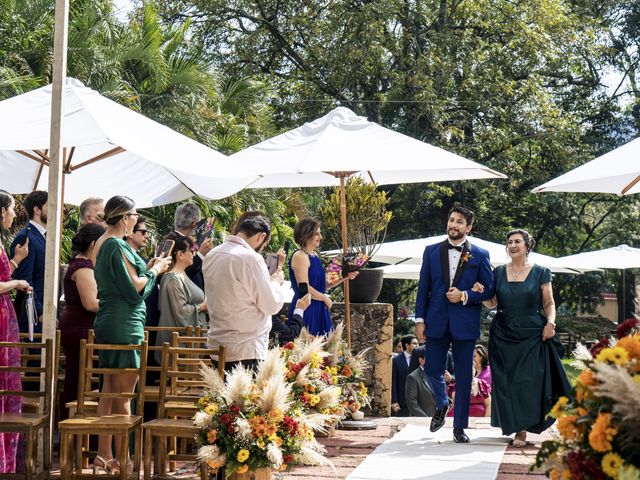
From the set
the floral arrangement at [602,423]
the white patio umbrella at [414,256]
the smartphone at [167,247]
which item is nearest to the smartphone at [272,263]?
the smartphone at [167,247]

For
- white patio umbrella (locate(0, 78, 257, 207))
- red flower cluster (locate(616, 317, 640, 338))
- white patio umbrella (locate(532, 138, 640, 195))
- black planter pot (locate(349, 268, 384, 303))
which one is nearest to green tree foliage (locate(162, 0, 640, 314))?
black planter pot (locate(349, 268, 384, 303))

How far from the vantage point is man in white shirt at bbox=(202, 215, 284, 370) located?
20.4ft

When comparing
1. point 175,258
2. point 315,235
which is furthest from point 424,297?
point 175,258

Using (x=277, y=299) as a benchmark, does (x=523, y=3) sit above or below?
above

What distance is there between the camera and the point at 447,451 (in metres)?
7.91

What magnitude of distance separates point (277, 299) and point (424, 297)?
2.61 meters

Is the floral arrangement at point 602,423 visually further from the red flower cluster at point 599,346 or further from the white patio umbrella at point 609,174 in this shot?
the white patio umbrella at point 609,174

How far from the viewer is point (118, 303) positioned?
6500 millimetres

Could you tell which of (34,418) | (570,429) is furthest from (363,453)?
(570,429)

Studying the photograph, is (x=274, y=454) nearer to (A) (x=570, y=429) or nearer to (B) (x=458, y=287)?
(A) (x=570, y=429)

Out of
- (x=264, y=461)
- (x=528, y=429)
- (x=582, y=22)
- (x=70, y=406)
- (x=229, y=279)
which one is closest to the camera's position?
(x=264, y=461)

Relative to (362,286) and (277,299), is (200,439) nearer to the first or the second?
(277,299)

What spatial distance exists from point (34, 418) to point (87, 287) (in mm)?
1080

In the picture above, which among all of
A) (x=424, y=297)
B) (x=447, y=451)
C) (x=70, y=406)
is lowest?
(x=447, y=451)
